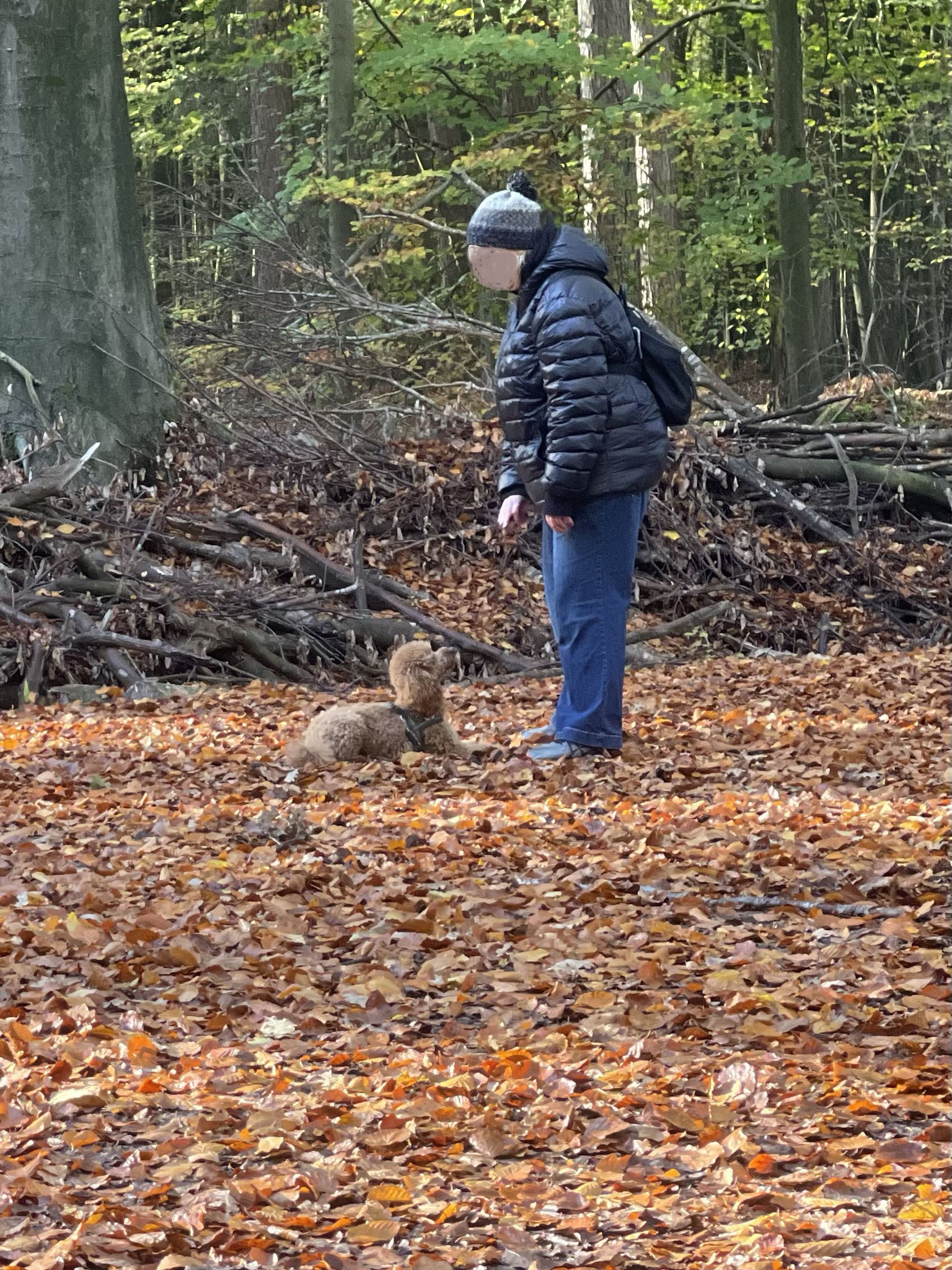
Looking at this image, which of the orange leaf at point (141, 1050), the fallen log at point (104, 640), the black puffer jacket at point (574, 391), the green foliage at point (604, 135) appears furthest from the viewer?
the green foliage at point (604, 135)

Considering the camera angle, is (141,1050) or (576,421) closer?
(141,1050)

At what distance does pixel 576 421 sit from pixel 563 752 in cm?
141

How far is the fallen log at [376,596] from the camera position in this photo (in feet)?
29.8

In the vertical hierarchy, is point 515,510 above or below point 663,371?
below

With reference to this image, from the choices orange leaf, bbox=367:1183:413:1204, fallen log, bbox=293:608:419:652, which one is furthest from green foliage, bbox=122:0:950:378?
orange leaf, bbox=367:1183:413:1204

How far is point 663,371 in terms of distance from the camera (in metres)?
6.14

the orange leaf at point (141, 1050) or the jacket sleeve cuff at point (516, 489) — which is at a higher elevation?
the jacket sleeve cuff at point (516, 489)

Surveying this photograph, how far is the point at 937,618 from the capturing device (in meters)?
10.7

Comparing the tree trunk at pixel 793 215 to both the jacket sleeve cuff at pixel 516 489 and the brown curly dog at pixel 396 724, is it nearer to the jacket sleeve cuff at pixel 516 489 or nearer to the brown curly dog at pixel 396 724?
the jacket sleeve cuff at pixel 516 489

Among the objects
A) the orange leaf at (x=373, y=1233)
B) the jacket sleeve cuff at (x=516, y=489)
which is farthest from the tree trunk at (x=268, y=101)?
the orange leaf at (x=373, y=1233)

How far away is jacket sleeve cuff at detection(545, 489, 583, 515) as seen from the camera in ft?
19.8

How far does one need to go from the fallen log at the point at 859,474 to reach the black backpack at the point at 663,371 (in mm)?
5684

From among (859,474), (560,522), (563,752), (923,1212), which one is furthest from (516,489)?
(859,474)

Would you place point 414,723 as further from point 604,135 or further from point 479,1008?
point 604,135
